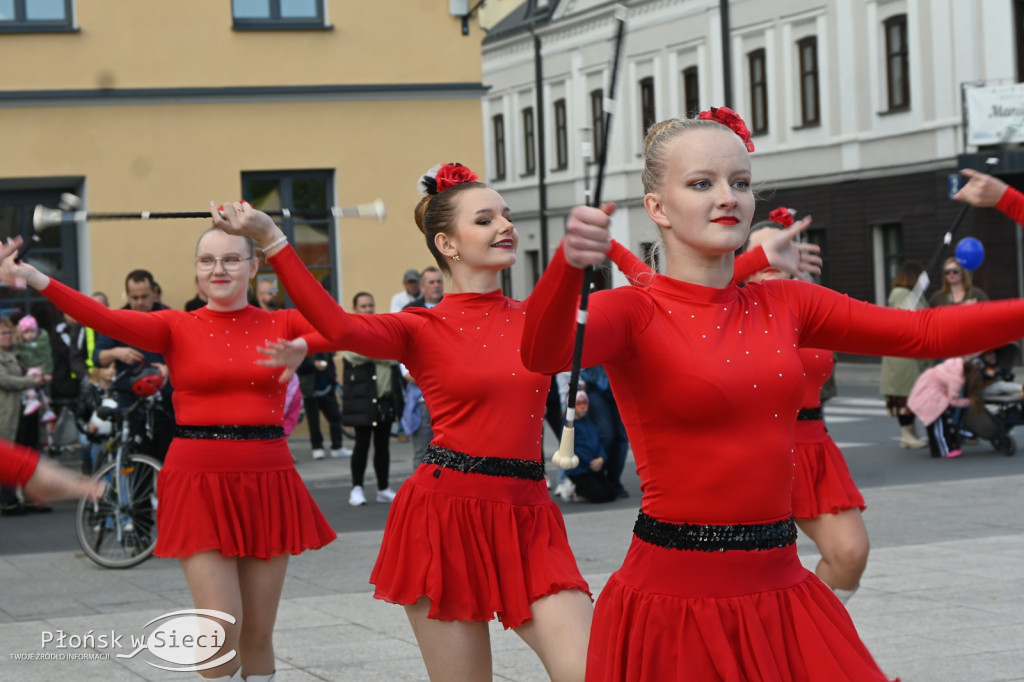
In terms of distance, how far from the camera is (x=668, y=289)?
3.50 meters

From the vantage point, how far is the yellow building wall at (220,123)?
17.6 m

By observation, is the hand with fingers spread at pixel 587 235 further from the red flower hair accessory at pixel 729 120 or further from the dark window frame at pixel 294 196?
the dark window frame at pixel 294 196

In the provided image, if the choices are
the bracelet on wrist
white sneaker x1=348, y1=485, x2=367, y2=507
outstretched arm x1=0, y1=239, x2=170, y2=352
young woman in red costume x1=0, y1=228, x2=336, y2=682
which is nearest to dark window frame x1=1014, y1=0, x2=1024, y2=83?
white sneaker x1=348, y1=485, x2=367, y2=507

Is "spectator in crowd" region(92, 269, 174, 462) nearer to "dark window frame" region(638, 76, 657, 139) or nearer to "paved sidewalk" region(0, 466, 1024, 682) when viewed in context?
"paved sidewalk" region(0, 466, 1024, 682)

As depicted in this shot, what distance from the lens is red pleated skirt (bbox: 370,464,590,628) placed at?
4660mm

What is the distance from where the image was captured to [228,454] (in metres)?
6.04

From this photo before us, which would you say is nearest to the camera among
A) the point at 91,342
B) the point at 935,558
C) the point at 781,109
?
the point at 935,558

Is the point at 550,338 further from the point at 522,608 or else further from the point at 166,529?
the point at 166,529

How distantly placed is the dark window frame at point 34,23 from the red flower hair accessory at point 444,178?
13444mm

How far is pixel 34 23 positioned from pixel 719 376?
15.8 meters

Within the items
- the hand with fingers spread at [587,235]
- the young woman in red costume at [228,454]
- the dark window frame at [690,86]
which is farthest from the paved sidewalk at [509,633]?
the dark window frame at [690,86]

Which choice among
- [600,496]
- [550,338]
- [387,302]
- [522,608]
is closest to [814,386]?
[522,608]

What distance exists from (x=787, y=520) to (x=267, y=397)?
3.09 metres

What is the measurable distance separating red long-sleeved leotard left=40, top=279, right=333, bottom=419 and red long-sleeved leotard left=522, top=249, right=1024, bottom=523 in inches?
110
